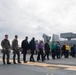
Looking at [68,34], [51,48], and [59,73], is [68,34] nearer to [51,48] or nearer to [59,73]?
[51,48]

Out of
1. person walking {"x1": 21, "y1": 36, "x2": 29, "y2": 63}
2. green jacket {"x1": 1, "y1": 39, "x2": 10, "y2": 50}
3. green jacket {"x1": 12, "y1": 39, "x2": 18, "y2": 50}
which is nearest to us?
green jacket {"x1": 1, "y1": 39, "x2": 10, "y2": 50}

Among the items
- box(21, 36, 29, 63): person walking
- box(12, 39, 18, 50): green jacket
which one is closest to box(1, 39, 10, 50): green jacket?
box(12, 39, 18, 50): green jacket

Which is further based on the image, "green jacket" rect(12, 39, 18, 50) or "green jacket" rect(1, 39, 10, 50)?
"green jacket" rect(12, 39, 18, 50)

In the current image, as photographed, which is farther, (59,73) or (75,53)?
(75,53)

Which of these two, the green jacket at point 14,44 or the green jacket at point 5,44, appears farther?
the green jacket at point 14,44

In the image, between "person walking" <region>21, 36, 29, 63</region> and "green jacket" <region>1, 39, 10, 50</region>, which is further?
"person walking" <region>21, 36, 29, 63</region>

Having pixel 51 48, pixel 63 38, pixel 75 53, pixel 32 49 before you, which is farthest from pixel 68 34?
pixel 32 49

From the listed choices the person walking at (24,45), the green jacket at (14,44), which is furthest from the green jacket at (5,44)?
the person walking at (24,45)

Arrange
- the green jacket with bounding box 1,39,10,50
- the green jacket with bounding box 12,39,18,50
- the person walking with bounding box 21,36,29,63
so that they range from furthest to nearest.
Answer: the person walking with bounding box 21,36,29,63
the green jacket with bounding box 12,39,18,50
the green jacket with bounding box 1,39,10,50

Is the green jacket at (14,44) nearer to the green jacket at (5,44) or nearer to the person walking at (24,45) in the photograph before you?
the green jacket at (5,44)

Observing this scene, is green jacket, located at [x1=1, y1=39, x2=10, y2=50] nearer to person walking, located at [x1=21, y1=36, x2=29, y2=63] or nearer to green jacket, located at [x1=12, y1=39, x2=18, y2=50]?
green jacket, located at [x1=12, y1=39, x2=18, y2=50]

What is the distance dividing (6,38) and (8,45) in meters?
0.49

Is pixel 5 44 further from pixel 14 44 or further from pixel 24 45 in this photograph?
pixel 24 45

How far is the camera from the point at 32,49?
765 inches
